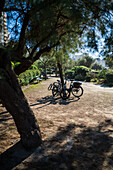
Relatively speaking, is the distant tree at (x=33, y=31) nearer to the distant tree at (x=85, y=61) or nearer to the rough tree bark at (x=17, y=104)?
the rough tree bark at (x=17, y=104)

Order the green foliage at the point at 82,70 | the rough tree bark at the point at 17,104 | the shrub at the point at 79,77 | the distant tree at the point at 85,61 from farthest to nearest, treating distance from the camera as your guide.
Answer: the distant tree at the point at 85,61
the green foliage at the point at 82,70
the shrub at the point at 79,77
the rough tree bark at the point at 17,104

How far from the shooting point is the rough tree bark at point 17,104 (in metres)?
2.36

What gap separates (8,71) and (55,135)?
2.15m

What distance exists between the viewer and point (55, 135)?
3.62 metres

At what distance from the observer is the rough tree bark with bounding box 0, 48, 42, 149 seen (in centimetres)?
236

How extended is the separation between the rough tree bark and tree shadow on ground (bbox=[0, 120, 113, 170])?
28 cm

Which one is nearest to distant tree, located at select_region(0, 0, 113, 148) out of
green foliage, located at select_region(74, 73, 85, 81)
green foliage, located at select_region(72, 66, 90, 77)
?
green foliage, located at select_region(74, 73, 85, 81)

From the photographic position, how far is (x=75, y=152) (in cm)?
281

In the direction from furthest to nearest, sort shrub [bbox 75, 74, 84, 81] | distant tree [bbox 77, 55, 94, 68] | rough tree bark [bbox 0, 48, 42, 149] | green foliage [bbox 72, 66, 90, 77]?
1. distant tree [bbox 77, 55, 94, 68]
2. green foliage [bbox 72, 66, 90, 77]
3. shrub [bbox 75, 74, 84, 81]
4. rough tree bark [bbox 0, 48, 42, 149]

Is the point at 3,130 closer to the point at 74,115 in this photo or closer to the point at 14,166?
the point at 14,166

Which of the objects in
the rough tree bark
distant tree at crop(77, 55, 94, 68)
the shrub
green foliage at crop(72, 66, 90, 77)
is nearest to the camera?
the rough tree bark

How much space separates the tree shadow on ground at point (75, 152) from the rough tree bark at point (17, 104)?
33cm

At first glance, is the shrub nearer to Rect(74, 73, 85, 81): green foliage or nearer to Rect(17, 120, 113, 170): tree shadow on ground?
Rect(74, 73, 85, 81): green foliage

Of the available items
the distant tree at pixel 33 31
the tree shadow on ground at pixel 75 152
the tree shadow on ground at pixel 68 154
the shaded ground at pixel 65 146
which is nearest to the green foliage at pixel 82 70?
the distant tree at pixel 33 31
